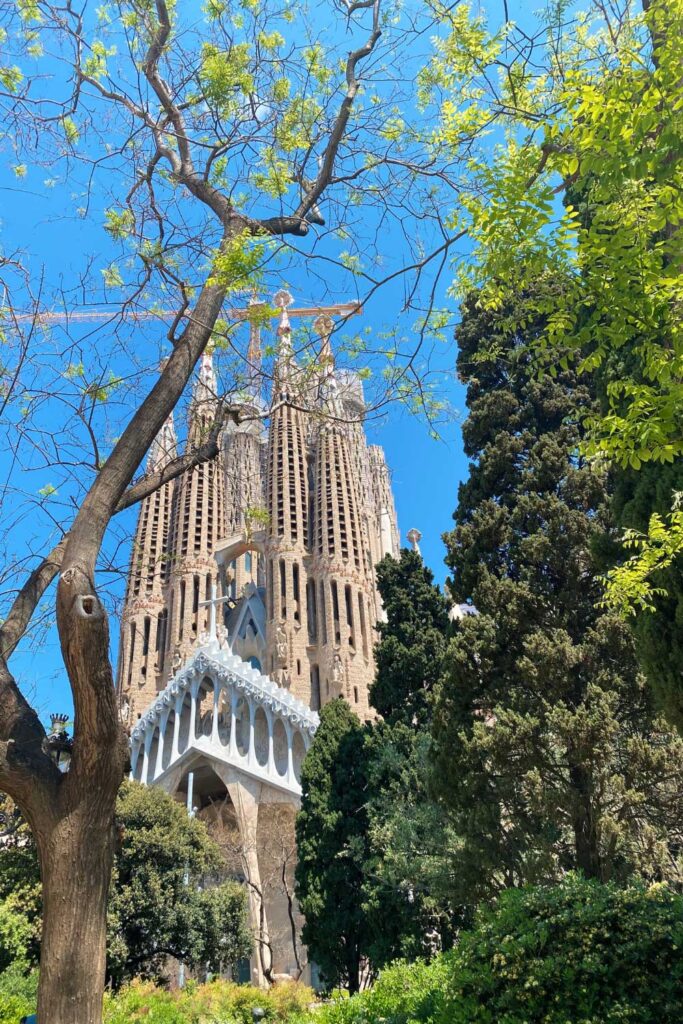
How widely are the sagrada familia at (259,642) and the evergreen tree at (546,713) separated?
11.2m

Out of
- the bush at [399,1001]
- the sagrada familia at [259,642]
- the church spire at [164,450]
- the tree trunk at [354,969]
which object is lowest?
the bush at [399,1001]

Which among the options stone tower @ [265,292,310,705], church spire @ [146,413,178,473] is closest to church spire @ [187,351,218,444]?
church spire @ [146,413,178,473]

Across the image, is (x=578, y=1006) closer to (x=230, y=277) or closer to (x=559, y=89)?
(x=230, y=277)

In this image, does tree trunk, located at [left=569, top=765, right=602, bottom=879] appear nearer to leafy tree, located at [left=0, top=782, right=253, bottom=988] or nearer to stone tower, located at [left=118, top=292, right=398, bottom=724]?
leafy tree, located at [left=0, top=782, right=253, bottom=988]

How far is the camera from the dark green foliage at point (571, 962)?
4266 mm

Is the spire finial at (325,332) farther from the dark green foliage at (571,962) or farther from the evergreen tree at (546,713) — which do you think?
the dark green foliage at (571,962)

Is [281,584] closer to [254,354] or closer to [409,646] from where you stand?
[409,646]

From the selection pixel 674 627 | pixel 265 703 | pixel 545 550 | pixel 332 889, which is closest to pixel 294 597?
pixel 265 703

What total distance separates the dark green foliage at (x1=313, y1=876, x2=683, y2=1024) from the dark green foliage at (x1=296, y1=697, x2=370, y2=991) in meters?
10.1

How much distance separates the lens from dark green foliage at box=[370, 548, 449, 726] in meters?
16.1

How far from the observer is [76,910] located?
10.7 feet

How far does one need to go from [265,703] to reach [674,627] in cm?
2467

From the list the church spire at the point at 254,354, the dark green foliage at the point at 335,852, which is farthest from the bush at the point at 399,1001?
the dark green foliage at the point at 335,852

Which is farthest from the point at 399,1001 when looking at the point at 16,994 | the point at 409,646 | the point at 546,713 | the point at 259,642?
the point at 259,642
